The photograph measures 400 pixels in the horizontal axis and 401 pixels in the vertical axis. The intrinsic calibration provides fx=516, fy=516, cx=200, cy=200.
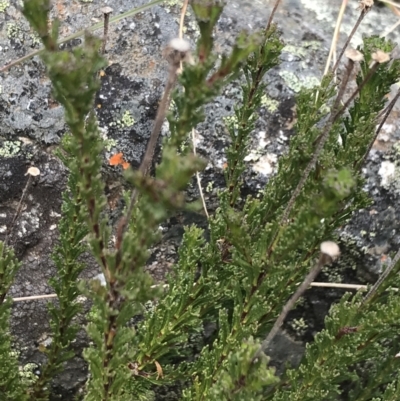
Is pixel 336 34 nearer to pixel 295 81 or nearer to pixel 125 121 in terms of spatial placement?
Answer: pixel 295 81

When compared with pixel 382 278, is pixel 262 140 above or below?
above

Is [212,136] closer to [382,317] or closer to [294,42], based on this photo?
[294,42]

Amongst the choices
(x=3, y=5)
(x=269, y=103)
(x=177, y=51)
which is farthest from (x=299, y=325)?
(x=3, y=5)

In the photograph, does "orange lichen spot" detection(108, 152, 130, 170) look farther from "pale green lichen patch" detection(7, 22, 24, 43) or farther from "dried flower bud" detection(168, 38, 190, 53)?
"dried flower bud" detection(168, 38, 190, 53)

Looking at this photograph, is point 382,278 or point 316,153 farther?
point 382,278

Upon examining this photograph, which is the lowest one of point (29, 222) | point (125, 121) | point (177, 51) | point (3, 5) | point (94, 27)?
point (177, 51)

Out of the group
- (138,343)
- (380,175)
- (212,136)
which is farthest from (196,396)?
(380,175)

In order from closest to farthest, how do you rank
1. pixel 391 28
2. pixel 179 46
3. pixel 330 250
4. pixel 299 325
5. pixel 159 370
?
pixel 179 46 → pixel 330 250 → pixel 159 370 → pixel 299 325 → pixel 391 28
